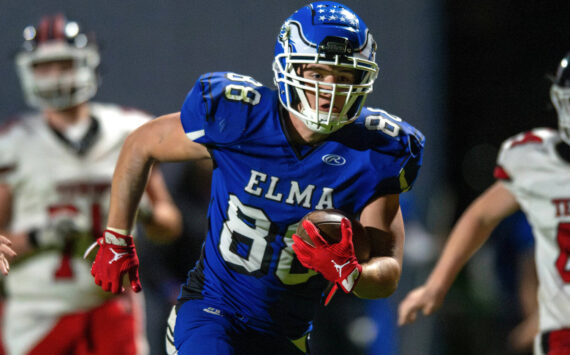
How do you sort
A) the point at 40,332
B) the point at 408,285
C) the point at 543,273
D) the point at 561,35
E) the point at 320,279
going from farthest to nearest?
the point at 561,35
the point at 408,285
the point at 40,332
the point at 543,273
the point at 320,279

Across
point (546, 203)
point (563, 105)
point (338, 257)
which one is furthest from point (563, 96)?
point (338, 257)

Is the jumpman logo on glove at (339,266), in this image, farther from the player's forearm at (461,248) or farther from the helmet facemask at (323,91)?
the player's forearm at (461,248)

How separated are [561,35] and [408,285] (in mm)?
2579

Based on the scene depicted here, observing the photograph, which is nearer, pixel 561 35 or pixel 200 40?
pixel 200 40

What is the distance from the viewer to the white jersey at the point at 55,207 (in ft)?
13.2

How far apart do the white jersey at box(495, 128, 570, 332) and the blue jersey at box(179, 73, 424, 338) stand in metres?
0.83

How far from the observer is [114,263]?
2.78 metres

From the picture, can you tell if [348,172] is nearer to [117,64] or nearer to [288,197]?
[288,197]

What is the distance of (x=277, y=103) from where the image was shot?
2.72m

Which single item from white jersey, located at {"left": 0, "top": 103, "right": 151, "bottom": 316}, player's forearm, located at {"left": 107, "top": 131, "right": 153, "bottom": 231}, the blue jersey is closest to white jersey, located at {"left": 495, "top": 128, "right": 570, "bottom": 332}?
the blue jersey

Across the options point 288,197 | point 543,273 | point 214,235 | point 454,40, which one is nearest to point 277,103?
point 288,197

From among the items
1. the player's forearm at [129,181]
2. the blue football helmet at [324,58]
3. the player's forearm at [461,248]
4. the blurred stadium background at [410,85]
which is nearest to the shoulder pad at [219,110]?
the blue football helmet at [324,58]

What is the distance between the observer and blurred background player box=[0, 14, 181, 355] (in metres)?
3.98

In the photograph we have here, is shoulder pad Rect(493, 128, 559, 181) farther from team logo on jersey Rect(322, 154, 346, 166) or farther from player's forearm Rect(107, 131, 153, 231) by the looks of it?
player's forearm Rect(107, 131, 153, 231)
